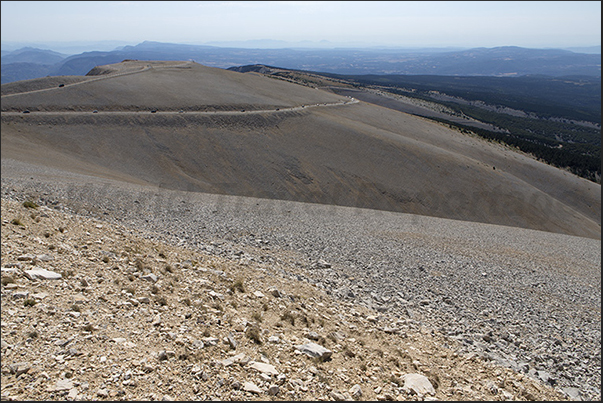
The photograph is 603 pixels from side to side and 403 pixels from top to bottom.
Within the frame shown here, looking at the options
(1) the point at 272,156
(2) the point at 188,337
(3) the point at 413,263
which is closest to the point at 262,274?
(2) the point at 188,337

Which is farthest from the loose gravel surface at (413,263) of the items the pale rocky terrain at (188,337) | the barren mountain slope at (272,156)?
the barren mountain slope at (272,156)

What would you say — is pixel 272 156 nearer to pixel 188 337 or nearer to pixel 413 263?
pixel 413 263

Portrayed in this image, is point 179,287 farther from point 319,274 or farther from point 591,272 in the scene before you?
point 591,272

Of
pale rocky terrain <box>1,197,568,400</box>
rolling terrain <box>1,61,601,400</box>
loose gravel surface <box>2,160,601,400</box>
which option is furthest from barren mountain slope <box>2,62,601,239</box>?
pale rocky terrain <box>1,197,568,400</box>

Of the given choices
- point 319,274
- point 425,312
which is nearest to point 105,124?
point 319,274

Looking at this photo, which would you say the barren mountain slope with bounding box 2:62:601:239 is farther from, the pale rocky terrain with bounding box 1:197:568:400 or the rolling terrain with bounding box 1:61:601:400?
the pale rocky terrain with bounding box 1:197:568:400

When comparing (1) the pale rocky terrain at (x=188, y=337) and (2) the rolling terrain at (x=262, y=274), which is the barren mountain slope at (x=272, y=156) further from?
(1) the pale rocky terrain at (x=188, y=337)
